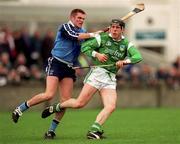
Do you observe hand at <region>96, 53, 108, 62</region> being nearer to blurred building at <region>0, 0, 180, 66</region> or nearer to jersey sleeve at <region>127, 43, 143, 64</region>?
jersey sleeve at <region>127, 43, 143, 64</region>

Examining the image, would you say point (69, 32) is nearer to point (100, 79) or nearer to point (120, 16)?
point (100, 79)

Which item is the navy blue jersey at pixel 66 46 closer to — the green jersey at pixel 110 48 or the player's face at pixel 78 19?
the player's face at pixel 78 19

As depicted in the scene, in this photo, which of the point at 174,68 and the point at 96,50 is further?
the point at 174,68

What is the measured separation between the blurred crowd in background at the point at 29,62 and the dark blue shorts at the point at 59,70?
401 inches

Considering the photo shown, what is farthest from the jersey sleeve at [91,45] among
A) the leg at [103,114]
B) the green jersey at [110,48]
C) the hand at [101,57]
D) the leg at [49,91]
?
the leg at [49,91]

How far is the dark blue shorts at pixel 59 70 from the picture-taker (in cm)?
1880

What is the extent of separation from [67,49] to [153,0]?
25292 mm

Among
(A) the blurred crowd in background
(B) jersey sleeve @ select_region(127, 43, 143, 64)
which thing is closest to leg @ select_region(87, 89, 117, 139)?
(B) jersey sleeve @ select_region(127, 43, 143, 64)

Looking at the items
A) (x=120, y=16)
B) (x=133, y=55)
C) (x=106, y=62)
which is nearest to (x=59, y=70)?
(x=106, y=62)

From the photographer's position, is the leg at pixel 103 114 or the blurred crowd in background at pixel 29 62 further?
the blurred crowd in background at pixel 29 62

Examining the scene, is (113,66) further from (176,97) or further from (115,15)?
(115,15)

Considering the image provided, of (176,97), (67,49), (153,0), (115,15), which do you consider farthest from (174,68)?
(67,49)

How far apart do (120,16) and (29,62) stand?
28.7ft

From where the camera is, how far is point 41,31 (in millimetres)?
39781
